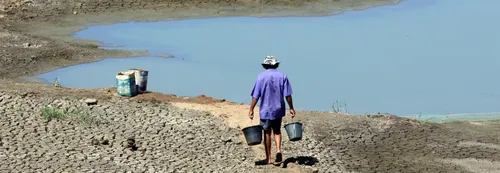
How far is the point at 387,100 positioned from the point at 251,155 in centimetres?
691

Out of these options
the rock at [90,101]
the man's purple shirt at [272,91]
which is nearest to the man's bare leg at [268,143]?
the man's purple shirt at [272,91]

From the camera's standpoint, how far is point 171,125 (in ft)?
49.1

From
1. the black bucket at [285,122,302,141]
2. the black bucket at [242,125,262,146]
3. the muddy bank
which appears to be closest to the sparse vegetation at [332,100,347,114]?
the black bucket at [285,122,302,141]

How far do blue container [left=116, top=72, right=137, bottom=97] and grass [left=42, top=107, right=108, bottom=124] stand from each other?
138 cm

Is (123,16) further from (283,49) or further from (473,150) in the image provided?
(473,150)

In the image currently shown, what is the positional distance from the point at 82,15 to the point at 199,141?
1731cm

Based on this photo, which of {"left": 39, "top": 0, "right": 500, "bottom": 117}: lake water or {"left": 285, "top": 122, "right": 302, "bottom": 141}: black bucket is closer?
{"left": 285, "top": 122, "right": 302, "bottom": 141}: black bucket

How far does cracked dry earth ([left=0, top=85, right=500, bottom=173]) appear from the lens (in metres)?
13.1

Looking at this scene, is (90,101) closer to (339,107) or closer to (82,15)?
(339,107)

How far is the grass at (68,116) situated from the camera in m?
14.8

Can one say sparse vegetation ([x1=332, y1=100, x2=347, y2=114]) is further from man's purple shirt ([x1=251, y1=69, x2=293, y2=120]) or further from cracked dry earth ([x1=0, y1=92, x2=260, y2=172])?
man's purple shirt ([x1=251, y1=69, x2=293, y2=120])

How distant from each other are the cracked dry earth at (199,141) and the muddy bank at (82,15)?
754 cm

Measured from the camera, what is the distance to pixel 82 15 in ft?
101

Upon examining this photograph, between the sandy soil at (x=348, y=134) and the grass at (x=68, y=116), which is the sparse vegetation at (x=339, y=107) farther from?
the grass at (x=68, y=116)
